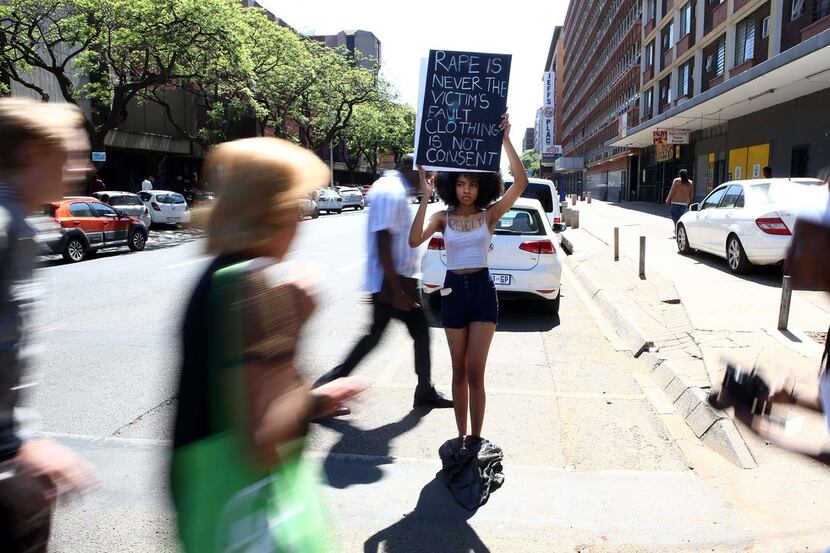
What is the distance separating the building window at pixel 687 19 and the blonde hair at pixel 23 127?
1471 inches

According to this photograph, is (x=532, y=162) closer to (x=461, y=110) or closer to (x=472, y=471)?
(x=461, y=110)

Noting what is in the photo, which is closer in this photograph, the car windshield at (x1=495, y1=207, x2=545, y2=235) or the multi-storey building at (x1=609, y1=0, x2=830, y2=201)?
the car windshield at (x1=495, y1=207, x2=545, y2=235)

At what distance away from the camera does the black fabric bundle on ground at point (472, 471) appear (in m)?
3.45

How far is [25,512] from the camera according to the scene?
1718mm

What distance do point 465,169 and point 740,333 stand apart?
4376mm

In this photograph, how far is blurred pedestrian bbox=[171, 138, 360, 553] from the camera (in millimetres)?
1478

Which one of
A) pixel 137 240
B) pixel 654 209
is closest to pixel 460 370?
pixel 137 240

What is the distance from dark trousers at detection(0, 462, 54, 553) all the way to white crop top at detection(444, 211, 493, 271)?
2399 mm

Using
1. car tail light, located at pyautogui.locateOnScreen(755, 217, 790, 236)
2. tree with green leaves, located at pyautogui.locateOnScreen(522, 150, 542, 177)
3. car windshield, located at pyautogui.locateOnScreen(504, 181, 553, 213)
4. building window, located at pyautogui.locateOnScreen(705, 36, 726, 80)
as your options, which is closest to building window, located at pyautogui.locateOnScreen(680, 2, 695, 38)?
building window, located at pyautogui.locateOnScreen(705, 36, 726, 80)

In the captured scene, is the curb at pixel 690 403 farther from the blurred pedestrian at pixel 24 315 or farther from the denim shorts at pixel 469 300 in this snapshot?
the blurred pedestrian at pixel 24 315

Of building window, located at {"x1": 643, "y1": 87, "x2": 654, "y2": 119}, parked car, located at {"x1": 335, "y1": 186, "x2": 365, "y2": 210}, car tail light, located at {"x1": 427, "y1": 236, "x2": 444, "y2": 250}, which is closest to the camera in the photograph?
car tail light, located at {"x1": 427, "y1": 236, "x2": 444, "y2": 250}

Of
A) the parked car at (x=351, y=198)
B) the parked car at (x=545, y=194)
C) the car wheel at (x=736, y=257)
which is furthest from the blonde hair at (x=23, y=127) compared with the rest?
the parked car at (x=351, y=198)

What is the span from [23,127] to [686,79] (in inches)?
1529

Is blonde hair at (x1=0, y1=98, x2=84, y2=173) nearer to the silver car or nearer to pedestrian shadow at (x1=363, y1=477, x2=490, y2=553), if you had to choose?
pedestrian shadow at (x1=363, y1=477, x2=490, y2=553)
